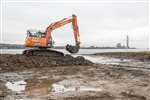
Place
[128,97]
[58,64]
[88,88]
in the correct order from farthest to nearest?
[58,64], [88,88], [128,97]

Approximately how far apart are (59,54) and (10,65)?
31.9ft

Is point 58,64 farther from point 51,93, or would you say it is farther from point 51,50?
point 51,93

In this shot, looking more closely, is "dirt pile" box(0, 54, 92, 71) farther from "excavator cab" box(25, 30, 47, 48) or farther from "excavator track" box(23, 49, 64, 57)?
"excavator cab" box(25, 30, 47, 48)

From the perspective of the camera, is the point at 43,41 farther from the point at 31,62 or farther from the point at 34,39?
the point at 31,62

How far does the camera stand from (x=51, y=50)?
107 feet

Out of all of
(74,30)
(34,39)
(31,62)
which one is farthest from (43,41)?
(31,62)

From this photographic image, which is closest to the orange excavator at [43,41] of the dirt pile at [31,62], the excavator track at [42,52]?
the excavator track at [42,52]

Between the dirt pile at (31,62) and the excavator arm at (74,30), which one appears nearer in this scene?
the dirt pile at (31,62)

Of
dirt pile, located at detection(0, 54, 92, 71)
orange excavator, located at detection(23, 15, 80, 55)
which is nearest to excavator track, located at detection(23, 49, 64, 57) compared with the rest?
orange excavator, located at detection(23, 15, 80, 55)

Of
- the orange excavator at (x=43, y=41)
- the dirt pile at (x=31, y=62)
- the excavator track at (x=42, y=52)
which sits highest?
the orange excavator at (x=43, y=41)

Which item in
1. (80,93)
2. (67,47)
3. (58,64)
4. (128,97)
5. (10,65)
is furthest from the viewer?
(67,47)

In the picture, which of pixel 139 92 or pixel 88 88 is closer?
pixel 139 92

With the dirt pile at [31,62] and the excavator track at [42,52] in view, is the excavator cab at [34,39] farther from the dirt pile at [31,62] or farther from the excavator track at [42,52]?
the dirt pile at [31,62]

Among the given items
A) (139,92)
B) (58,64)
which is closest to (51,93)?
(139,92)
